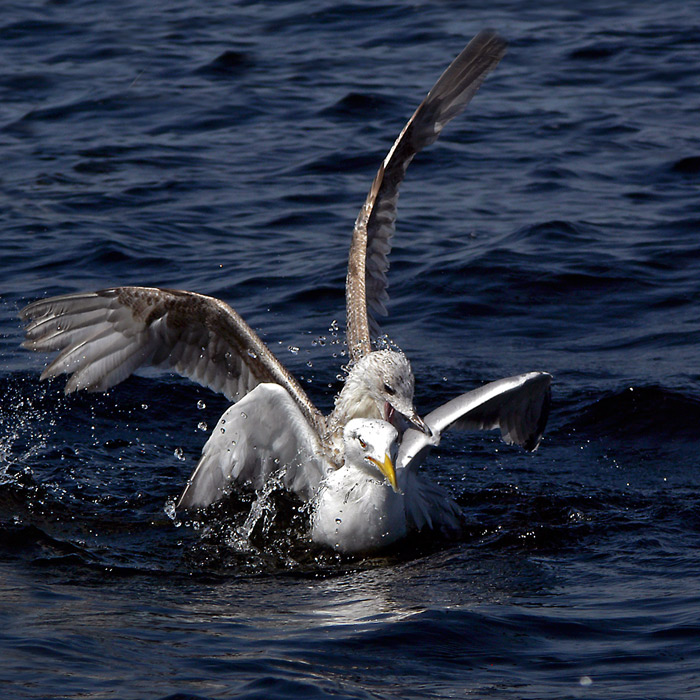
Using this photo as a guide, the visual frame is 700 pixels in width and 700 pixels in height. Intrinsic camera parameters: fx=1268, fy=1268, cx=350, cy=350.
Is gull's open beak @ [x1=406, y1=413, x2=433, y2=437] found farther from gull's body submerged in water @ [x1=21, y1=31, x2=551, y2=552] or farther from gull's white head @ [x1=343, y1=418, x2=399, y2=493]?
gull's white head @ [x1=343, y1=418, x2=399, y2=493]

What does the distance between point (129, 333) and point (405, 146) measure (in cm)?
234

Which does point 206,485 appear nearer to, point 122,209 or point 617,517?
point 617,517

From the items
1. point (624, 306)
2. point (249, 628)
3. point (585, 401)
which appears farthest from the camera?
point (624, 306)

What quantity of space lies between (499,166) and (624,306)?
306 cm

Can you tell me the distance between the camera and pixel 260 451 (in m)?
6.34

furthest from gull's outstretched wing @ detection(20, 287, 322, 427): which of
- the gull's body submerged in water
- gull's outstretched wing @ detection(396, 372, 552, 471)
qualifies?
gull's outstretched wing @ detection(396, 372, 552, 471)

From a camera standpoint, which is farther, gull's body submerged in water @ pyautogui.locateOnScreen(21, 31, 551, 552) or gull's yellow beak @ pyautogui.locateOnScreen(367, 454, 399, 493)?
gull's body submerged in water @ pyautogui.locateOnScreen(21, 31, 551, 552)

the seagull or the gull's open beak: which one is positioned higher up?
the gull's open beak

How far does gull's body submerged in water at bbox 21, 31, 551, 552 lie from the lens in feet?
19.8

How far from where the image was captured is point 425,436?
594 cm

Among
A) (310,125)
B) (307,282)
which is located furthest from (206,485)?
(310,125)

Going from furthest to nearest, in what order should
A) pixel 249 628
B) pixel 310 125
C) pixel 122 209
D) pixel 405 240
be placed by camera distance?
pixel 310 125
pixel 122 209
pixel 405 240
pixel 249 628

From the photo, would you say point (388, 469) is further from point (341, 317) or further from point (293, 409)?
point (341, 317)

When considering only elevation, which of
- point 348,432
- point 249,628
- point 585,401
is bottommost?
point 585,401
